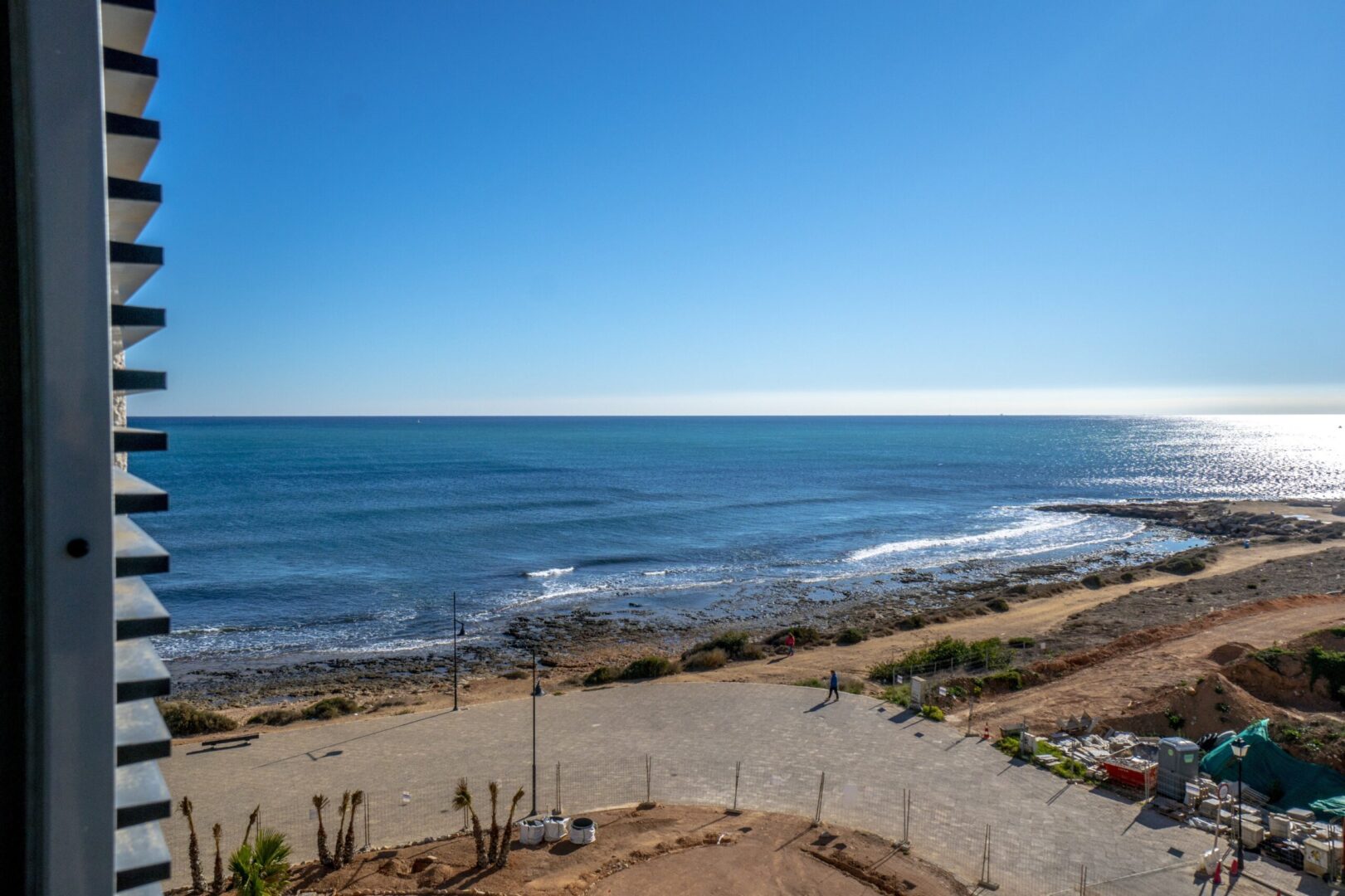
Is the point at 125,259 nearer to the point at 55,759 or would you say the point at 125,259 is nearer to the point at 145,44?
the point at 145,44

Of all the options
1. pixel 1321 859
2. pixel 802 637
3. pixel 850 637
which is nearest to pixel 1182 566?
pixel 850 637

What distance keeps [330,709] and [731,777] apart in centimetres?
1221

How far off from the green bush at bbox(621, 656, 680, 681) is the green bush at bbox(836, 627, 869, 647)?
8.74 m

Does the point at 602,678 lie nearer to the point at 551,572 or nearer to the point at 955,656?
the point at 955,656

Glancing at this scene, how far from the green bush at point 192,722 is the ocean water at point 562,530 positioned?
12002 millimetres

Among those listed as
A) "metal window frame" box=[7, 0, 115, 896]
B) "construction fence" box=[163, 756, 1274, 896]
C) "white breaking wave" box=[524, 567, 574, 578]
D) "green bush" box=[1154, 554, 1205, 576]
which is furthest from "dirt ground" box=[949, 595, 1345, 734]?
"white breaking wave" box=[524, 567, 574, 578]

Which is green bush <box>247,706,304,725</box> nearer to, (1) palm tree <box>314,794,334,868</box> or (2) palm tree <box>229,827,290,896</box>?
(1) palm tree <box>314,794,334,868</box>

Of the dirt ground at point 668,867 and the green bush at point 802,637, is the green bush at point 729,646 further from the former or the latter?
the dirt ground at point 668,867

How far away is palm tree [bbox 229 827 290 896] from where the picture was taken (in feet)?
31.2

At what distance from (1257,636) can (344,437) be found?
19008 cm

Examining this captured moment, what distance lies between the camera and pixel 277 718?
22641 mm

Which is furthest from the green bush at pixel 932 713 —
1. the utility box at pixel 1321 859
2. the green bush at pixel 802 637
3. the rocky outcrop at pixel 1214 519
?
the rocky outcrop at pixel 1214 519

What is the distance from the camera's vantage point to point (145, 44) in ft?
10.4

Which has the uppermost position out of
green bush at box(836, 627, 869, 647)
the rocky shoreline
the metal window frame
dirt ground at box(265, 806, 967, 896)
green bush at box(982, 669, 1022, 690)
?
the metal window frame
